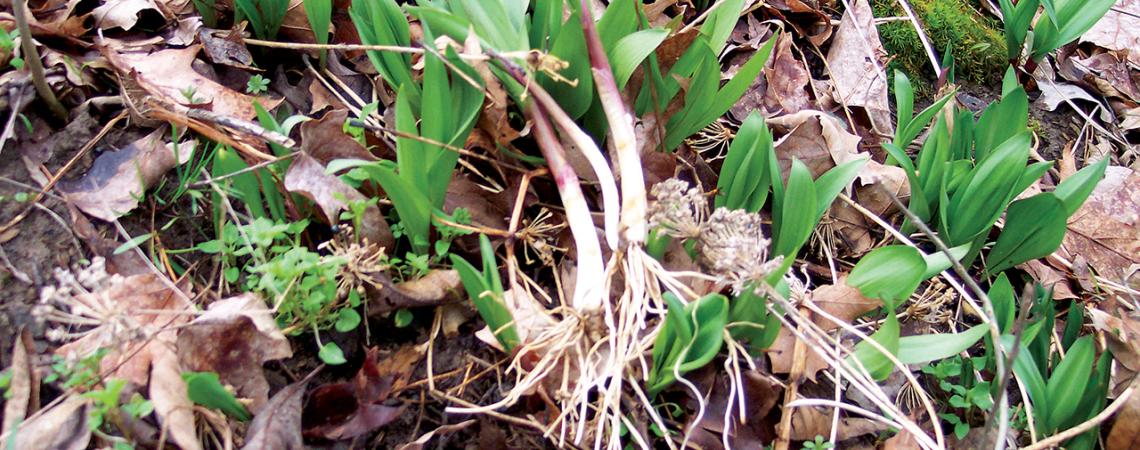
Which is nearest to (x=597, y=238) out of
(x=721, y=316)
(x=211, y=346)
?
Answer: (x=721, y=316)

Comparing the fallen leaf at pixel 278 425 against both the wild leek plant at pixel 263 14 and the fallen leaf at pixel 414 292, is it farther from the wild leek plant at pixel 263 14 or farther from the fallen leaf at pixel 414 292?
the wild leek plant at pixel 263 14

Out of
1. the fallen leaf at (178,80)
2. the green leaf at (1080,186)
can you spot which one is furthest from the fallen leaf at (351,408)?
the green leaf at (1080,186)

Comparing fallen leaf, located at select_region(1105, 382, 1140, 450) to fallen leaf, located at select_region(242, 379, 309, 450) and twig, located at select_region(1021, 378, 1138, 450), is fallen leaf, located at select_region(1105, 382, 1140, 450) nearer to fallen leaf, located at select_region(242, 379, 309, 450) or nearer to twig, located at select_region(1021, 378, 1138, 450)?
twig, located at select_region(1021, 378, 1138, 450)

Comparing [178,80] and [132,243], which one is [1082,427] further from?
[178,80]

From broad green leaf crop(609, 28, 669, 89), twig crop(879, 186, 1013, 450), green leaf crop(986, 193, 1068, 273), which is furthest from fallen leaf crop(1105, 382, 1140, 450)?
broad green leaf crop(609, 28, 669, 89)

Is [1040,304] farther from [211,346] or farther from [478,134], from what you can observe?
[211,346]

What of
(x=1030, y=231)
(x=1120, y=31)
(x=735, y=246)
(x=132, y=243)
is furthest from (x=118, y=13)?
(x=1120, y=31)
